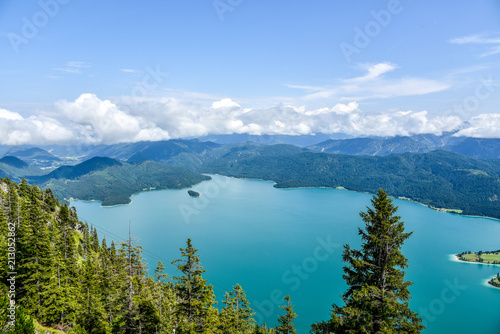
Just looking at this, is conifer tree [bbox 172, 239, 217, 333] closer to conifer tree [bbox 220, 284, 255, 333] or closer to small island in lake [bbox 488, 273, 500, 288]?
conifer tree [bbox 220, 284, 255, 333]

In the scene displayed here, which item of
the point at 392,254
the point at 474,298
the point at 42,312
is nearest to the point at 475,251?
the point at 474,298

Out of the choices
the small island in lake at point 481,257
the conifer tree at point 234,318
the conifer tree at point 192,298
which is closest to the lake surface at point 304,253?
the small island in lake at point 481,257

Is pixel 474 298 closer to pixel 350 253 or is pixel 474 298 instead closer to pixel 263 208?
pixel 350 253

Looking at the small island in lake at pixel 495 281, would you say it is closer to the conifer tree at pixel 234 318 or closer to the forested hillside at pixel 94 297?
the conifer tree at pixel 234 318

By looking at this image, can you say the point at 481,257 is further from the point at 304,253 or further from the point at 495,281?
the point at 304,253

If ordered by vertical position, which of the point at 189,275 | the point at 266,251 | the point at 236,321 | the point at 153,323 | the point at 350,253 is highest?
the point at 350,253

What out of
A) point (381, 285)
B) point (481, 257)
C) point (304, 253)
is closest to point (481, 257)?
point (481, 257)
